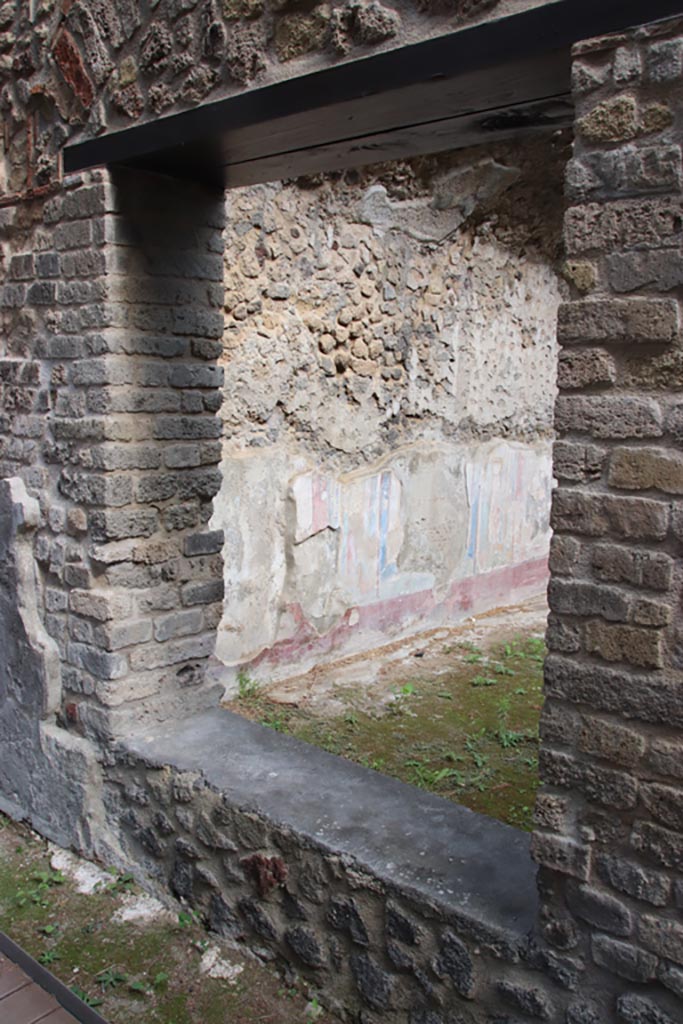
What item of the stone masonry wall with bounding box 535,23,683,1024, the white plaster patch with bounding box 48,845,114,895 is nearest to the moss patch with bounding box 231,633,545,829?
the white plaster patch with bounding box 48,845,114,895

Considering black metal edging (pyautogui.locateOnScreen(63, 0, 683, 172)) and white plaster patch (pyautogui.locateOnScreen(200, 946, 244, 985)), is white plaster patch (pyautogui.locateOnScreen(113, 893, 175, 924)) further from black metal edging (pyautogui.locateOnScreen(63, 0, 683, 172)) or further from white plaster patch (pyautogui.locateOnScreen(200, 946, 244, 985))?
black metal edging (pyautogui.locateOnScreen(63, 0, 683, 172))

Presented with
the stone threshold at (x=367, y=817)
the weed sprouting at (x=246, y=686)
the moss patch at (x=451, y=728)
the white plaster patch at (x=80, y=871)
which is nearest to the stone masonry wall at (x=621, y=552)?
the stone threshold at (x=367, y=817)

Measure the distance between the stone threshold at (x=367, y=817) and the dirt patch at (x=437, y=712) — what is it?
1116 mm

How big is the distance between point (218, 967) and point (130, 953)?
1.02 ft

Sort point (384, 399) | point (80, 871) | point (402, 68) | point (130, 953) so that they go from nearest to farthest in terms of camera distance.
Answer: point (402, 68), point (130, 953), point (80, 871), point (384, 399)

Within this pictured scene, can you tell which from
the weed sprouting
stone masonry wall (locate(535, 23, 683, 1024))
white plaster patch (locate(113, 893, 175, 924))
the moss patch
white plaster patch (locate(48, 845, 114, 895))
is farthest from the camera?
the weed sprouting

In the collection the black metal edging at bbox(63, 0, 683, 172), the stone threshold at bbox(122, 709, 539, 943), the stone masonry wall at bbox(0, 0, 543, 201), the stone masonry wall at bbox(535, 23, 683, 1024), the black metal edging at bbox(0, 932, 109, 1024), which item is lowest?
the black metal edging at bbox(0, 932, 109, 1024)

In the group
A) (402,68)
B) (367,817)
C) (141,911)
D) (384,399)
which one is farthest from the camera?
(384,399)

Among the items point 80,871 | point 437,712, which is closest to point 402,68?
point 80,871

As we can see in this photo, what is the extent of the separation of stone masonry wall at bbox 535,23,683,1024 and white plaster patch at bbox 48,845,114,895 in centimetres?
195

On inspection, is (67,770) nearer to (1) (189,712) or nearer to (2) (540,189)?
(1) (189,712)

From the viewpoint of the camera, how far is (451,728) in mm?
5066

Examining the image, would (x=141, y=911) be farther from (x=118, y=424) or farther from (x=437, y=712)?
(x=437, y=712)

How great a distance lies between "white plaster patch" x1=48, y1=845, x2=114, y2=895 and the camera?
353 cm
